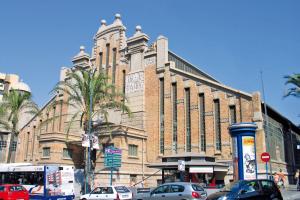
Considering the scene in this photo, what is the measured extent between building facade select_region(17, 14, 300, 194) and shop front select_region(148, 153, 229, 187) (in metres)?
0.11

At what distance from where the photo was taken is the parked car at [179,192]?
1741 centimetres

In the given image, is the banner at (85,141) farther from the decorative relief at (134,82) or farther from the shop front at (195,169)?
the decorative relief at (134,82)

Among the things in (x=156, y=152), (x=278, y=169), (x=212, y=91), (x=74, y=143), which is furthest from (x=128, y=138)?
(x=278, y=169)

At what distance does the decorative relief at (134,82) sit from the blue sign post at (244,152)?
2207 centimetres

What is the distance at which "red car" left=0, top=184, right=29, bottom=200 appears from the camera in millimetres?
23641

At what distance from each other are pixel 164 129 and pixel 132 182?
7222 millimetres

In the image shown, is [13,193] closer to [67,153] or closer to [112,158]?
[112,158]

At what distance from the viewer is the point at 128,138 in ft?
120

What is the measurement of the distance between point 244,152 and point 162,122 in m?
19.1

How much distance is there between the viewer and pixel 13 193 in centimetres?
2375

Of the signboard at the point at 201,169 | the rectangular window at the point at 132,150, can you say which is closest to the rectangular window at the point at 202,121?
the signboard at the point at 201,169

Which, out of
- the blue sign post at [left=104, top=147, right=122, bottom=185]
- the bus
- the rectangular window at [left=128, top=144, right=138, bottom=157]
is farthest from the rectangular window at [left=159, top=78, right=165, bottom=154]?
the bus

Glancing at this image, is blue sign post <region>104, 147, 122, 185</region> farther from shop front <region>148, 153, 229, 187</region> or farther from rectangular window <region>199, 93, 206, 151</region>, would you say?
rectangular window <region>199, 93, 206, 151</region>

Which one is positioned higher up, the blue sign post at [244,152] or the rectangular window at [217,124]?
the rectangular window at [217,124]
